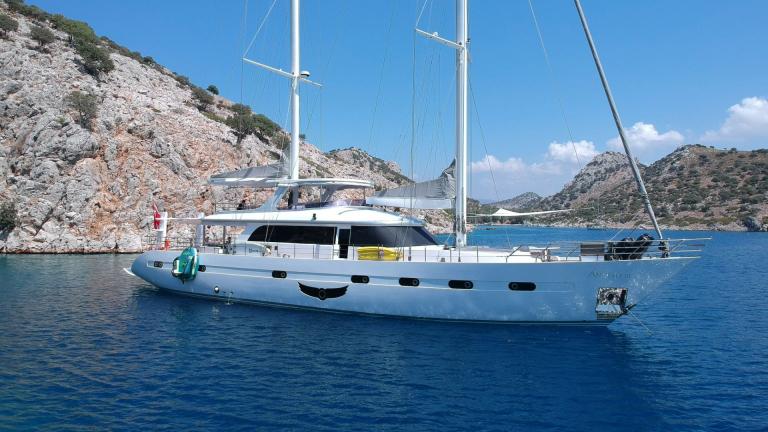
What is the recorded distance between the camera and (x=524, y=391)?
9.83 metres

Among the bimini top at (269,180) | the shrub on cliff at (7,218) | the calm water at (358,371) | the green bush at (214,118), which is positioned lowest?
the calm water at (358,371)

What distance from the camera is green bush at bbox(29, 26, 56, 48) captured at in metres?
46.9

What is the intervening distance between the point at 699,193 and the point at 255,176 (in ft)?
401

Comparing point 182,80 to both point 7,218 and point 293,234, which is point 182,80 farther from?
point 293,234

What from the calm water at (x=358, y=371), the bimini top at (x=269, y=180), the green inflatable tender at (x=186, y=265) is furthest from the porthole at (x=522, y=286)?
the green inflatable tender at (x=186, y=265)

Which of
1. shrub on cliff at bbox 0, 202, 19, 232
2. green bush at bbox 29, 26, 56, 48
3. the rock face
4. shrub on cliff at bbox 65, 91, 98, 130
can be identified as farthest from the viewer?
green bush at bbox 29, 26, 56, 48

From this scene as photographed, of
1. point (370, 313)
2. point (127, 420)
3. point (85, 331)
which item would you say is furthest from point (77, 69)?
point (127, 420)

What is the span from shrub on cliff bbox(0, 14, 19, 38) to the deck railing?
4291 cm

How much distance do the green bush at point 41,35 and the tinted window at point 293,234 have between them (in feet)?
143

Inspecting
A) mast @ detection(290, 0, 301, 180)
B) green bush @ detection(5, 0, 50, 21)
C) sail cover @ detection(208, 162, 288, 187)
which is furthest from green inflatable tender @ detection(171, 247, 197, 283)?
green bush @ detection(5, 0, 50, 21)

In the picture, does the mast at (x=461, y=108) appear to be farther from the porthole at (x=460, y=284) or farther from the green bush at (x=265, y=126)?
the green bush at (x=265, y=126)

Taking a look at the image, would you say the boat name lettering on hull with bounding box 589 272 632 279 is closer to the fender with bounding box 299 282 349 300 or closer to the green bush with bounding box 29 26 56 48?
the fender with bounding box 299 282 349 300

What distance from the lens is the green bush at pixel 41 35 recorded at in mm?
46875

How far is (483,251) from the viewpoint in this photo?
1648 cm
